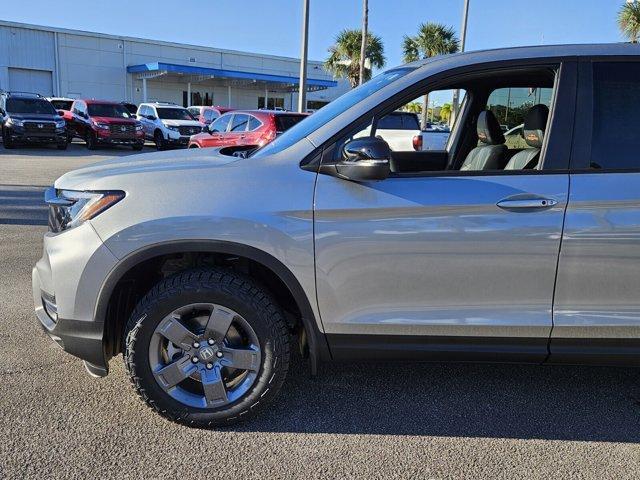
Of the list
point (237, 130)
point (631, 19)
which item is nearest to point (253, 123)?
point (237, 130)

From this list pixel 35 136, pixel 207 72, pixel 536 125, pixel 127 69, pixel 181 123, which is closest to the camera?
pixel 536 125

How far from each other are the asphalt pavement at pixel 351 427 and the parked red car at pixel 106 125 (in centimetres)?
1813

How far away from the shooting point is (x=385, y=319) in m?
2.71

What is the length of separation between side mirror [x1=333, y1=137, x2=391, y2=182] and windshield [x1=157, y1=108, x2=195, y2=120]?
20.6 m

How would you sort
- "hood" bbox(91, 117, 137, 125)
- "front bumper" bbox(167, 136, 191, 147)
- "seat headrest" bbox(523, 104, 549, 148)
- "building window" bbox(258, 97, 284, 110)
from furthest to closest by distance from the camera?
1. "building window" bbox(258, 97, 284, 110)
2. "front bumper" bbox(167, 136, 191, 147)
3. "hood" bbox(91, 117, 137, 125)
4. "seat headrest" bbox(523, 104, 549, 148)

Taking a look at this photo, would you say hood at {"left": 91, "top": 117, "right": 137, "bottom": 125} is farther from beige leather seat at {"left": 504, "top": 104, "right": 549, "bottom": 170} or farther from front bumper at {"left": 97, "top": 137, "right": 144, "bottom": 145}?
beige leather seat at {"left": 504, "top": 104, "right": 549, "bottom": 170}

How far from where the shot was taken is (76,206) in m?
2.74

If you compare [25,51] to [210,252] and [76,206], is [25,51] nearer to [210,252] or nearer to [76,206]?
[76,206]

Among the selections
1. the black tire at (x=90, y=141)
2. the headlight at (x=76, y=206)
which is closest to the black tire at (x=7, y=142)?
the black tire at (x=90, y=141)

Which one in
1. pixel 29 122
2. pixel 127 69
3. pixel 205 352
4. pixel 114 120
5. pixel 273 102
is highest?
pixel 127 69

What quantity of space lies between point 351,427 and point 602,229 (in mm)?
1577

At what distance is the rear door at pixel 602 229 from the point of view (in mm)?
2582

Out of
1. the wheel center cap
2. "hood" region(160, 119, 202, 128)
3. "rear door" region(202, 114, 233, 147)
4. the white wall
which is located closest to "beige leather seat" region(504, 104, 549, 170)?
the wheel center cap

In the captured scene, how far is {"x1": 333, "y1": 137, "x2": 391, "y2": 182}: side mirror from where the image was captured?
2.53 m
